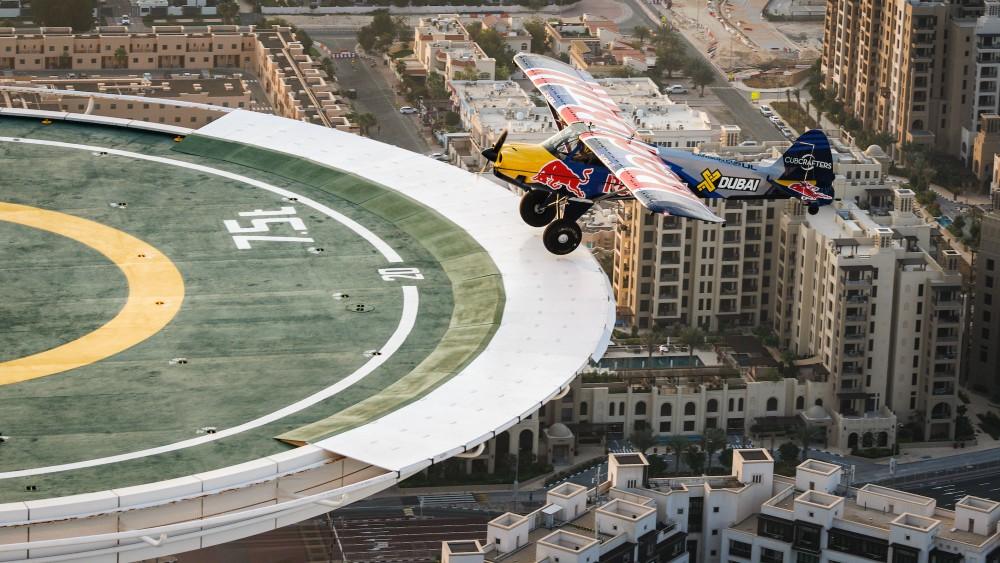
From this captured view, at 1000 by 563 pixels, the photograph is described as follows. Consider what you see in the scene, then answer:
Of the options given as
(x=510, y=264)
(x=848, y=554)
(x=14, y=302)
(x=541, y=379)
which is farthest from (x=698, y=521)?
(x=14, y=302)

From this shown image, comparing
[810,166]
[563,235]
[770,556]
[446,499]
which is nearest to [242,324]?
[563,235]

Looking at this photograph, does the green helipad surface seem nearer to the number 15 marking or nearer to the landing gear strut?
the number 15 marking

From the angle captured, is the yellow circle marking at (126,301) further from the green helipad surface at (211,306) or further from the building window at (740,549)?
the building window at (740,549)

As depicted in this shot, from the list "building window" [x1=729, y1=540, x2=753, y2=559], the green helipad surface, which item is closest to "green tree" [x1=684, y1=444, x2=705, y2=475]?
"building window" [x1=729, y1=540, x2=753, y2=559]

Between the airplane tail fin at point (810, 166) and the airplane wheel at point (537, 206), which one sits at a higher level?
the airplane wheel at point (537, 206)

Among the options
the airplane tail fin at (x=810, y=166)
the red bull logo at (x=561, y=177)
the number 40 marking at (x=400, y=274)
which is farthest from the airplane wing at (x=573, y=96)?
the number 40 marking at (x=400, y=274)

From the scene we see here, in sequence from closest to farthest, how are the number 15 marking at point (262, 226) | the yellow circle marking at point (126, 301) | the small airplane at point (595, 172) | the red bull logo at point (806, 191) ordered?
Result: the yellow circle marking at point (126, 301), the small airplane at point (595, 172), the number 15 marking at point (262, 226), the red bull logo at point (806, 191)
